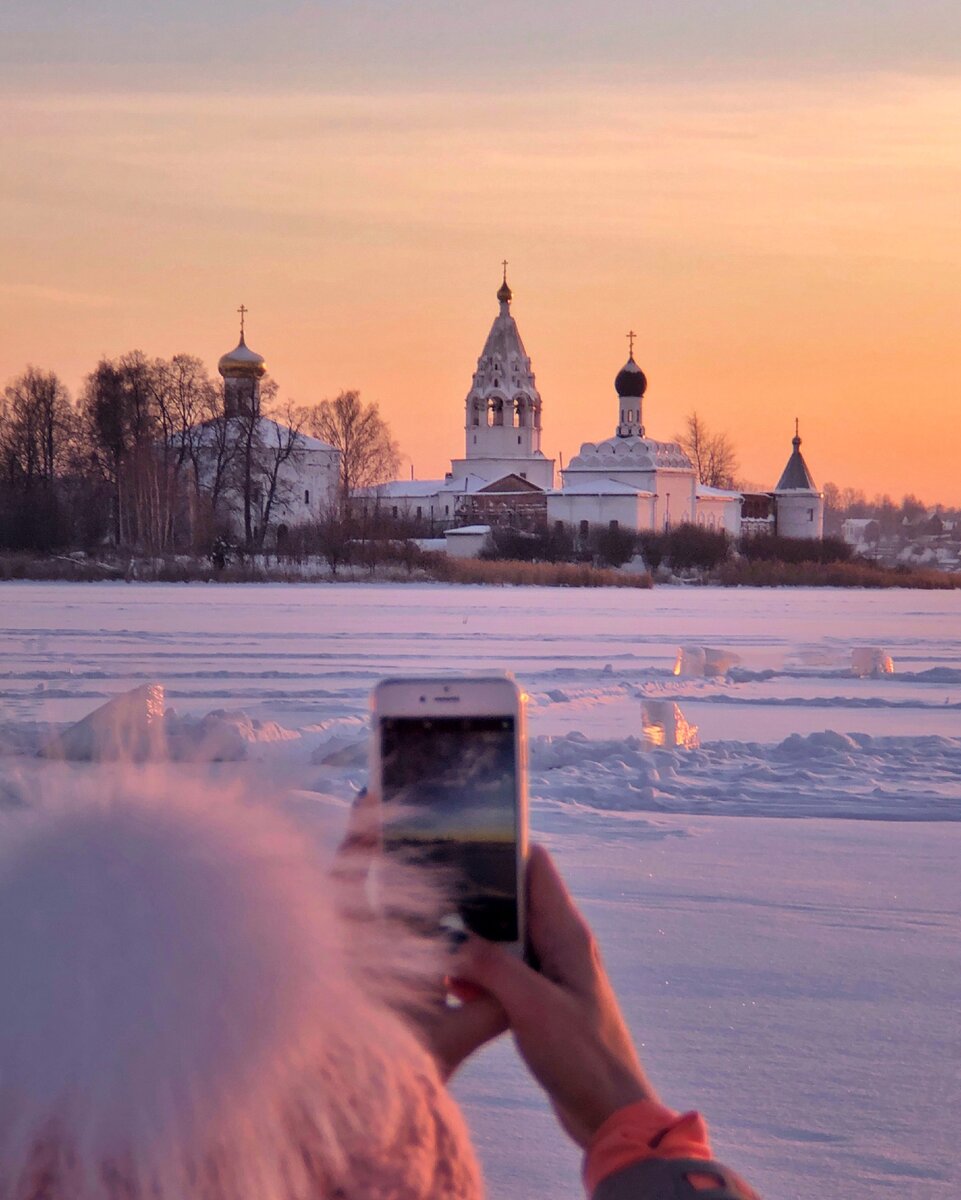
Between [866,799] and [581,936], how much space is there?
18.3 ft

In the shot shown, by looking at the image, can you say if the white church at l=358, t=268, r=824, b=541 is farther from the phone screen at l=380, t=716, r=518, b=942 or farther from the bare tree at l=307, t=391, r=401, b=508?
the phone screen at l=380, t=716, r=518, b=942

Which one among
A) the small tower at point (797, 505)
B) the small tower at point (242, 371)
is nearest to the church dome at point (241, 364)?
the small tower at point (242, 371)

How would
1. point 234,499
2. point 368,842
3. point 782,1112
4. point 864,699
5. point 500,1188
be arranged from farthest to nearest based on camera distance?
point 234,499 < point 864,699 < point 782,1112 < point 500,1188 < point 368,842

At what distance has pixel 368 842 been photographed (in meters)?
0.98

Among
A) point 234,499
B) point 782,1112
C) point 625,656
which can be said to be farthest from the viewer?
point 234,499

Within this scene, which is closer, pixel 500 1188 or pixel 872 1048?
pixel 500 1188

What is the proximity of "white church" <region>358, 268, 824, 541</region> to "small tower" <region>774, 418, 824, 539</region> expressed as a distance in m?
0.06

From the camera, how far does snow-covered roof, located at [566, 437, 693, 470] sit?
70.3 metres

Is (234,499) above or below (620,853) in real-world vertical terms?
above

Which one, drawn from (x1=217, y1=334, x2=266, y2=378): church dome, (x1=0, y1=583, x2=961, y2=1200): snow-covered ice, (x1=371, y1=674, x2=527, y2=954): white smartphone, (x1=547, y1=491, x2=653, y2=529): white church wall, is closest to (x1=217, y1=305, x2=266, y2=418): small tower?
(x1=217, y1=334, x2=266, y2=378): church dome

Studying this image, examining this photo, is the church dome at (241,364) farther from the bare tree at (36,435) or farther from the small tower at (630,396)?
the small tower at (630,396)

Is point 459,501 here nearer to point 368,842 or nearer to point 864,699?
point 864,699

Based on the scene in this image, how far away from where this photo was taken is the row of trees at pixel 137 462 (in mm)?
45781

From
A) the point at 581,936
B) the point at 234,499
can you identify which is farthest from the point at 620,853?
the point at 234,499
